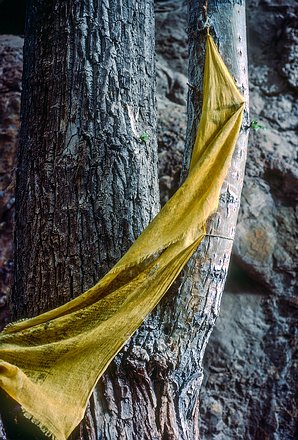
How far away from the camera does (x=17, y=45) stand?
2469 millimetres

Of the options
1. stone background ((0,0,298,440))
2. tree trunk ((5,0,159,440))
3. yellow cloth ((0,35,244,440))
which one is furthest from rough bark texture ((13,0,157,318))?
stone background ((0,0,298,440))

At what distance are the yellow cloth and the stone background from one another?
1.05 meters

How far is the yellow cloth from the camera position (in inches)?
42.1

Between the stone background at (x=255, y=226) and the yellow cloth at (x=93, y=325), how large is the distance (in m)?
1.05

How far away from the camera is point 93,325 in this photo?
1.11 m

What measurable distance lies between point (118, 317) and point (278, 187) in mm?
1419

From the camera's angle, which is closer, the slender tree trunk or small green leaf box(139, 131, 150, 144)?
the slender tree trunk

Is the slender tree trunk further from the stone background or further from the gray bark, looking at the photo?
the stone background

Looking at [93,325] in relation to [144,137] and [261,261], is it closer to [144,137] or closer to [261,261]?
[144,137]

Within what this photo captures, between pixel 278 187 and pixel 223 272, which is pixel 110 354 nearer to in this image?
pixel 223 272

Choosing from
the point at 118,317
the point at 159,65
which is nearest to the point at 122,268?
the point at 118,317

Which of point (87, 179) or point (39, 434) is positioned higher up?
point (87, 179)

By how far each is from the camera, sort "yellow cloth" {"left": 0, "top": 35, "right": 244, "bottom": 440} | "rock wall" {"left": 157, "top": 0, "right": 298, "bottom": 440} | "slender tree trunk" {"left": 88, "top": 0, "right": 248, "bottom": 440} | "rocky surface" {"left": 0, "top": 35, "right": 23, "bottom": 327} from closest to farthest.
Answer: "yellow cloth" {"left": 0, "top": 35, "right": 244, "bottom": 440}
"slender tree trunk" {"left": 88, "top": 0, "right": 248, "bottom": 440}
"rock wall" {"left": 157, "top": 0, "right": 298, "bottom": 440}
"rocky surface" {"left": 0, "top": 35, "right": 23, "bottom": 327}

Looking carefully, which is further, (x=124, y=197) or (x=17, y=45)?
(x=17, y=45)
